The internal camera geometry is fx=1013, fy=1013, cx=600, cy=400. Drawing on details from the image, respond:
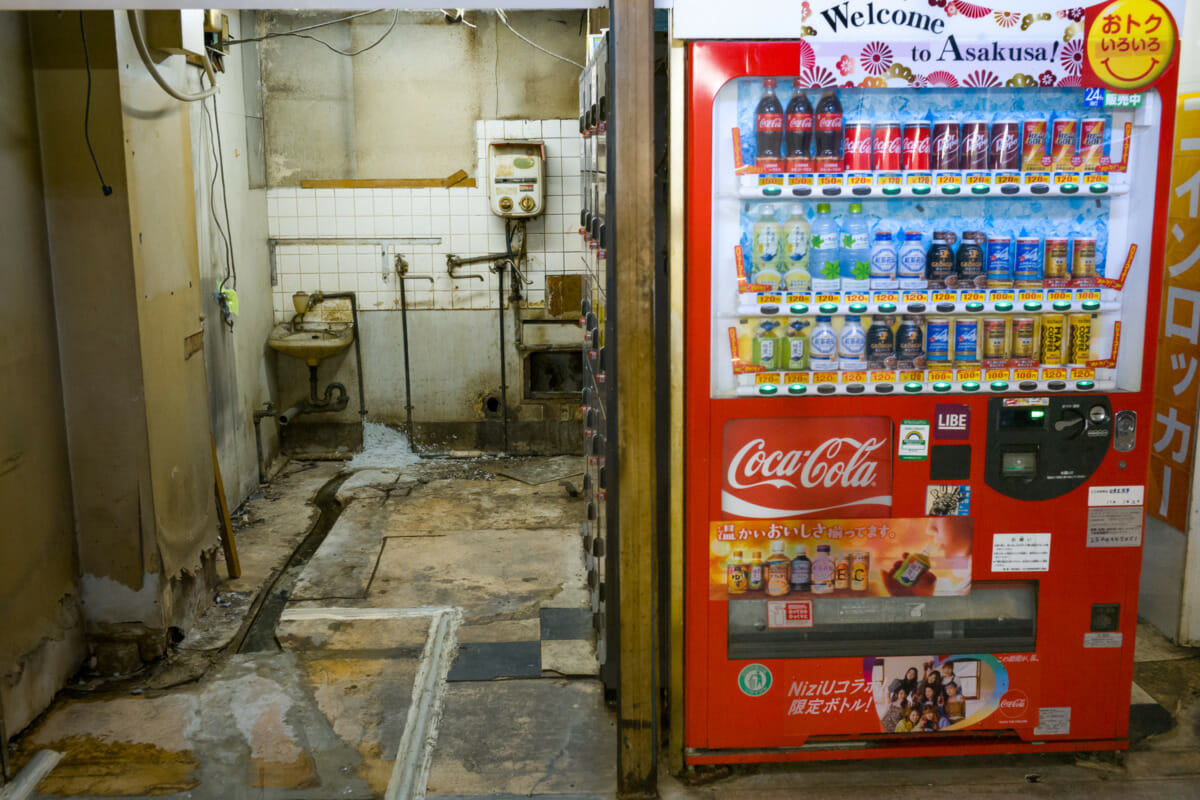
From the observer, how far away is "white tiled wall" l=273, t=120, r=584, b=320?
7.44 metres

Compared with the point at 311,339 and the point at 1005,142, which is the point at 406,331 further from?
the point at 1005,142

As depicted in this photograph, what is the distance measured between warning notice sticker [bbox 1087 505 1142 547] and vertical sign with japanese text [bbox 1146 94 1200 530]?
1.13 meters

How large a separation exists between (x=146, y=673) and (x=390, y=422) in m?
3.64

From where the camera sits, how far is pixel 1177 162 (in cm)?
450

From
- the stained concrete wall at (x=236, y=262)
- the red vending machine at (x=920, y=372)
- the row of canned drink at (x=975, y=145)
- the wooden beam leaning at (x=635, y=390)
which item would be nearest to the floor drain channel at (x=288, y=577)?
the stained concrete wall at (x=236, y=262)

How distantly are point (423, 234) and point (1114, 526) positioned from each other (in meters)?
5.36

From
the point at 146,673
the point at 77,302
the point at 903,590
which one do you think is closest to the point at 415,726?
the point at 146,673

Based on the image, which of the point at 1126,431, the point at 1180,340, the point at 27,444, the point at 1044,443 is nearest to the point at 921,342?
the point at 1044,443

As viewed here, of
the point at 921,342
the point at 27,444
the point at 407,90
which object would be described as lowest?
the point at 27,444

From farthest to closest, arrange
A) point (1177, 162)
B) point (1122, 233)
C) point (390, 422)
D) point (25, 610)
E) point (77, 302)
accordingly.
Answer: point (390, 422) < point (1177, 162) < point (77, 302) < point (25, 610) < point (1122, 233)

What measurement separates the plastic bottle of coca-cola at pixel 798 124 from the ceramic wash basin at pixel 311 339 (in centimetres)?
478

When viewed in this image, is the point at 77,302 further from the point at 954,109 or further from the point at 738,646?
the point at 954,109

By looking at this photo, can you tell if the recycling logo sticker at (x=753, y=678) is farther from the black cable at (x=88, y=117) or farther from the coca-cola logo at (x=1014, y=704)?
the black cable at (x=88, y=117)

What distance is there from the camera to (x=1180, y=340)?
14.6 feet
